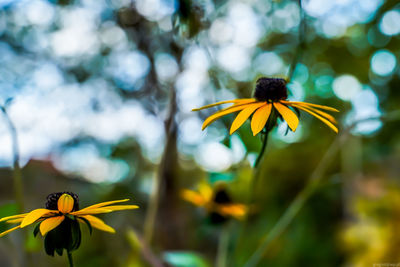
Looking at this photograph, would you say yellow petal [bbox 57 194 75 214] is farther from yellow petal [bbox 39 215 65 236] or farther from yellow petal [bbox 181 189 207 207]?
yellow petal [bbox 181 189 207 207]

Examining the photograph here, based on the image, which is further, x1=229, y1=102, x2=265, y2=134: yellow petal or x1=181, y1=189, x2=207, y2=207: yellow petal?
x1=181, y1=189, x2=207, y2=207: yellow petal

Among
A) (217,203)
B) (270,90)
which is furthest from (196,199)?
(270,90)

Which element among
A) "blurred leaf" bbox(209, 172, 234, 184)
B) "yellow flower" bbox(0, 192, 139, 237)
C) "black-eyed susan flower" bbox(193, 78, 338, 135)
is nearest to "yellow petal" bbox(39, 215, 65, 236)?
"yellow flower" bbox(0, 192, 139, 237)

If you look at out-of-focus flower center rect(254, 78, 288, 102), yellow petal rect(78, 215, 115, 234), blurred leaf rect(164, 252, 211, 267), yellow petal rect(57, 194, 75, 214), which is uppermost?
out-of-focus flower center rect(254, 78, 288, 102)

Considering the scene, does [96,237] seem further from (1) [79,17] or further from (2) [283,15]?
(2) [283,15]

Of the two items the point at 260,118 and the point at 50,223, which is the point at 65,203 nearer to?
the point at 50,223

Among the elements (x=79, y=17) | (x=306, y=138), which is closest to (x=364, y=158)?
(x=306, y=138)

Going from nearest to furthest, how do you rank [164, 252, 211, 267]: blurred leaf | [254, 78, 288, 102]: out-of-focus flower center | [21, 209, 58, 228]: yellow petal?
[21, 209, 58, 228]: yellow petal
[254, 78, 288, 102]: out-of-focus flower center
[164, 252, 211, 267]: blurred leaf
